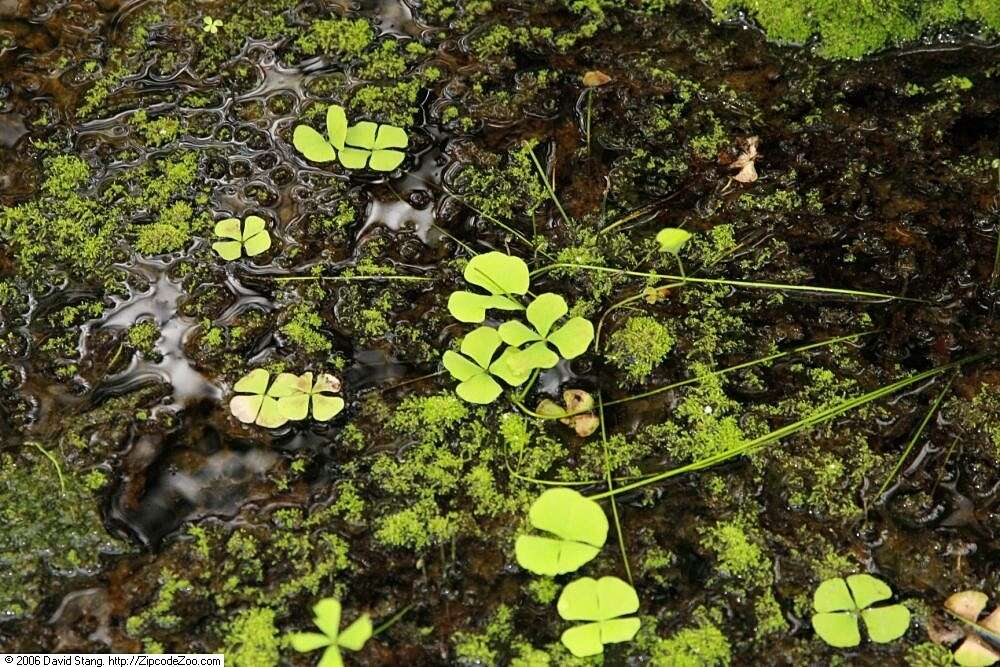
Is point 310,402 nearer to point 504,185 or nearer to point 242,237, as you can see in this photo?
point 242,237

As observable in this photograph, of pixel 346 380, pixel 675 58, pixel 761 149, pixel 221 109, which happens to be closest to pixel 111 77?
pixel 221 109

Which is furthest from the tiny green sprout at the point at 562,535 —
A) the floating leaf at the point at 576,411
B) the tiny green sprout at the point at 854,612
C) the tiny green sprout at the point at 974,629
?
the tiny green sprout at the point at 974,629

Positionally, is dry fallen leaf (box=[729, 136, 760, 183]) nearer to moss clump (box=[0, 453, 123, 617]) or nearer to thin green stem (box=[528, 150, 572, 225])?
thin green stem (box=[528, 150, 572, 225])

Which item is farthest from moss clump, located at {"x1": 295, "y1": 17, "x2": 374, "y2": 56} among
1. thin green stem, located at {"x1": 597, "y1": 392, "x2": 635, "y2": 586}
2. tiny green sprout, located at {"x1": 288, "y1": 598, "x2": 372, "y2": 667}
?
tiny green sprout, located at {"x1": 288, "y1": 598, "x2": 372, "y2": 667}

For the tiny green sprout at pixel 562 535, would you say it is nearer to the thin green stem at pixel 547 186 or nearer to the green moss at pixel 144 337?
the thin green stem at pixel 547 186

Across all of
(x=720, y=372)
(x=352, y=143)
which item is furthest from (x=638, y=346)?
(x=352, y=143)

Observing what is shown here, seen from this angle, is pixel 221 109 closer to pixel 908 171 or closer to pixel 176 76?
pixel 176 76
